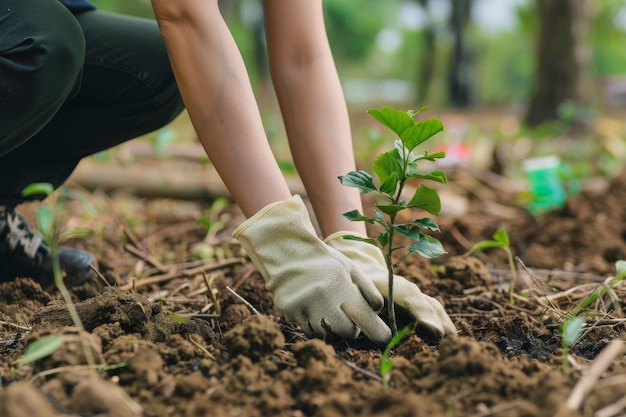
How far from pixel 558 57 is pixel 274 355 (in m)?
6.45

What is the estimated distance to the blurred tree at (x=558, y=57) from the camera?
662cm

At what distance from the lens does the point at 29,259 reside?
1.76m

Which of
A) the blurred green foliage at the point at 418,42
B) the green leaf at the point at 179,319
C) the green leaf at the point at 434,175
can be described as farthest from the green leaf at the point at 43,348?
the blurred green foliage at the point at 418,42

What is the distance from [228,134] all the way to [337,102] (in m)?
0.30

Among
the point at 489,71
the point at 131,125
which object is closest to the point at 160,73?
the point at 131,125

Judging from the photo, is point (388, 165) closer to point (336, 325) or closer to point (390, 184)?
point (390, 184)

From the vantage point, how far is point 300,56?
57.4 inches

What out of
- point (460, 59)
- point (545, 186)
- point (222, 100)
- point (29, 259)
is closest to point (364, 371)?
point (222, 100)

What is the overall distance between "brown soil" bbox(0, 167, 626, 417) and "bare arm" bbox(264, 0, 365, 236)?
288 mm

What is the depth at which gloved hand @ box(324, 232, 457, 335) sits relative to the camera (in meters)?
1.27

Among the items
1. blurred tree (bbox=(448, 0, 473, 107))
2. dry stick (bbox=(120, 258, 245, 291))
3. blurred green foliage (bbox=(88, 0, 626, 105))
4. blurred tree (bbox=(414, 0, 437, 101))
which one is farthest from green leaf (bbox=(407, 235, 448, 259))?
blurred tree (bbox=(414, 0, 437, 101))

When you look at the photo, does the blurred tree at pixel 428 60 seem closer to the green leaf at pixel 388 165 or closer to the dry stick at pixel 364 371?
the green leaf at pixel 388 165

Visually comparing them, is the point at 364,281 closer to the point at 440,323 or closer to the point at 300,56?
the point at 440,323

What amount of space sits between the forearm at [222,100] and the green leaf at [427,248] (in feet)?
0.91
